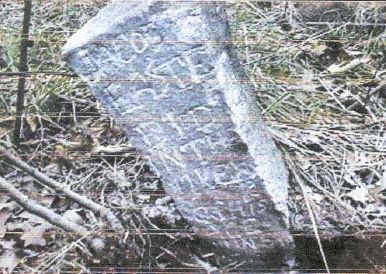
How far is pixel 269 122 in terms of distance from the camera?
5.02ft

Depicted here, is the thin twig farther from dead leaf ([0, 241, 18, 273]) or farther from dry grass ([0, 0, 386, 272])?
dead leaf ([0, 241, 18, 273])

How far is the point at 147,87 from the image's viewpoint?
1372 millimetres

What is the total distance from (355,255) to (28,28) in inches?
32.8

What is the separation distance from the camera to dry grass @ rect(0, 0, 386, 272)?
148 cm

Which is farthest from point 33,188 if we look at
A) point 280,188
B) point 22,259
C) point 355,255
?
point 355,255

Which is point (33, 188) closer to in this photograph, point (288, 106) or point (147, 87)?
point (147, 87)

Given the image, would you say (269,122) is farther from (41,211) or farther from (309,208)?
(41,211)

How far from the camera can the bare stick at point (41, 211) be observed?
1.46 m

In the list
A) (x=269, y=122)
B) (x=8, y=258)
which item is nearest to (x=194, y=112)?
(x=269, y=122)

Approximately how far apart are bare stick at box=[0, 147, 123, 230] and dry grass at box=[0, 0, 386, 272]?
1cm

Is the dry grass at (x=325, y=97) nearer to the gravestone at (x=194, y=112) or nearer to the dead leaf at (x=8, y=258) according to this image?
the gravestone at (x=194, y=112)

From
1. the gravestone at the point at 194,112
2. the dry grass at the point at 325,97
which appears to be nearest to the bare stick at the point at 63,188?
the gravestone at the point at 194,112

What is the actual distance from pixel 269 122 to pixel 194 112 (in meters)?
0.23

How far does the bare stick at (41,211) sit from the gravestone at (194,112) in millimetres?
207
